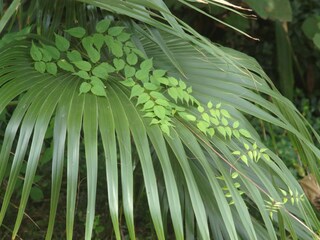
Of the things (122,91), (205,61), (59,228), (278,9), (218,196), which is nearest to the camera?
(218,196)

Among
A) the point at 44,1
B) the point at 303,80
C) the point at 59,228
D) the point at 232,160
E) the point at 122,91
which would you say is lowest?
the point at 59,228

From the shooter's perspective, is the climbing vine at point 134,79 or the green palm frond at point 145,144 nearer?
the green palm frond at point 145,144

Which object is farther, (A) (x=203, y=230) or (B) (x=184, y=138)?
(B) (x=184, y=138)

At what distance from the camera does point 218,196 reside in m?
1.28

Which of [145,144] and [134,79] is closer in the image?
[145,144]

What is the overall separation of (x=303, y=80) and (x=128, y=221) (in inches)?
129

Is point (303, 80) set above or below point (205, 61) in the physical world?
below

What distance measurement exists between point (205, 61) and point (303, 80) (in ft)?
8.68

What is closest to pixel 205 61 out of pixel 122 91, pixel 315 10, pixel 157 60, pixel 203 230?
pixel 157 60

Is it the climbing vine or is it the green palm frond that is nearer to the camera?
the green palm frond

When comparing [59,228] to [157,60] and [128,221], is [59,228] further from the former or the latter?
[128,221]

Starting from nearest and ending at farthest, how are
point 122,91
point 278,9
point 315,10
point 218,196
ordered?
point 218,196 → point 122,91 → point 278,9 → point 315,10

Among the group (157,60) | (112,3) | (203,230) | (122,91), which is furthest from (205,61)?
(203,230)

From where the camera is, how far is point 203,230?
4.09 ft
